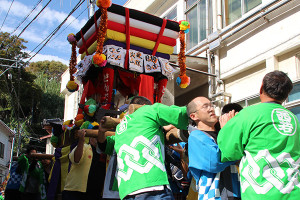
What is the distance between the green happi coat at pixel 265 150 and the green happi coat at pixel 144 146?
1.84 feet

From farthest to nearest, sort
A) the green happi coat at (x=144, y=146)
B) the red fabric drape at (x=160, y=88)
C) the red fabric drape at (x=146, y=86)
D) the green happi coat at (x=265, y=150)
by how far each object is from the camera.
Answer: the red fabric drape at (x=160, y=88)
the red fabric drape at (x=146, y=86)
the green happi coat at (x=144, y=146)
the green happi coat at (x=265, y=150)

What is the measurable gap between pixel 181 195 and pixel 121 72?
9.62 feet

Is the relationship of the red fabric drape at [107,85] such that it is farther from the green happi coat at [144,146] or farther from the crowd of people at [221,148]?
the green happi coat at [144,146]

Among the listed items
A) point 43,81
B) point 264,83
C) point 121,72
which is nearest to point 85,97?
point 121,72

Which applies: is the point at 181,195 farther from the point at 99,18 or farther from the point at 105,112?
the point at 99,18

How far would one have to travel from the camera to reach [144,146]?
9.31 feet

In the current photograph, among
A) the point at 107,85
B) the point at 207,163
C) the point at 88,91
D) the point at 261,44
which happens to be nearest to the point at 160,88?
the point at 107,85

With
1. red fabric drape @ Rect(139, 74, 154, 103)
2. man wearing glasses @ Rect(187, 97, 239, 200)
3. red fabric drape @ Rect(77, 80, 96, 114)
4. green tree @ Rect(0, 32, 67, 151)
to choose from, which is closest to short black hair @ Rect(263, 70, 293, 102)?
man wearing glasses @ Rect(187, 97, 239, 200)

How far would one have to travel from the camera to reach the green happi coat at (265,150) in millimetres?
2203

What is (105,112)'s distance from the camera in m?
5.29

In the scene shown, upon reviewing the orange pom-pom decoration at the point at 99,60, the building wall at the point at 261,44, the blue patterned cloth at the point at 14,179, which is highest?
the building wall at the point at 261,44

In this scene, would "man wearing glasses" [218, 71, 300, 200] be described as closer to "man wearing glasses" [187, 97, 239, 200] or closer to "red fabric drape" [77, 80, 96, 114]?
"man wearing glasses" [187, 97, 239, 200]

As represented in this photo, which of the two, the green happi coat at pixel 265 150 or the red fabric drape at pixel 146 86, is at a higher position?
the red fabric drape at pixel 146 86

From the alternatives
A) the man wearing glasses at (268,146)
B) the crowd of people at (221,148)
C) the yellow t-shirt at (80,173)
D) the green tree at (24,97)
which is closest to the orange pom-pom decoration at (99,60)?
the yellow t-shirt at (80,173)
